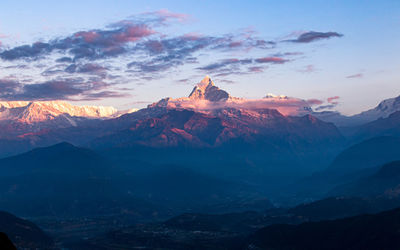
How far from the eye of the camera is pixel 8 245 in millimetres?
186000
